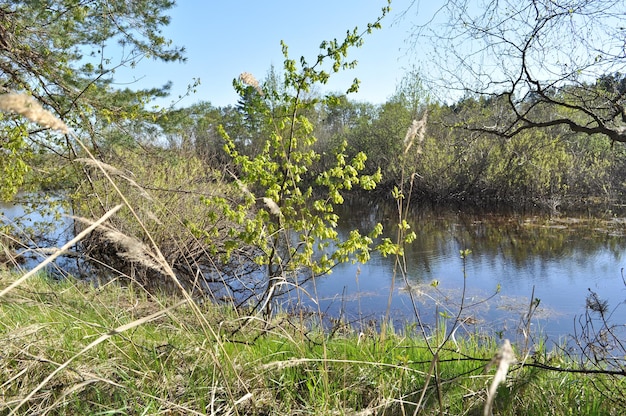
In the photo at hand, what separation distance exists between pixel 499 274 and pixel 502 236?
370 centimetres

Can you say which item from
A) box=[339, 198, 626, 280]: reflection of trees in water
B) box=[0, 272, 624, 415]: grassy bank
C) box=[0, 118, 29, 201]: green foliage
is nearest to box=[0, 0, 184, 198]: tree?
box=[0, 118, 29, 201]: green foliage

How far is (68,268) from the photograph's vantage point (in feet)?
31.4

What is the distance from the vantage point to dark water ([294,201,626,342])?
6.79 metres

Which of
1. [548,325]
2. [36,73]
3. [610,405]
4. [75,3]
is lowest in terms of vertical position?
[548,325]

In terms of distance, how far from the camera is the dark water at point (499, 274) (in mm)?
6785

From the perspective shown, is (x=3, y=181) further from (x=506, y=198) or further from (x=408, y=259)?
(x=506, y=198)

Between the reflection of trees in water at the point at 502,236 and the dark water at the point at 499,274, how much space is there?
0.07 feet

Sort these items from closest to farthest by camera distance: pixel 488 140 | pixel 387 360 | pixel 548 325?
pixel 387 360, pixel 548 325, pixel 488 140

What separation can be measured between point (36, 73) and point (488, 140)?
633 inches

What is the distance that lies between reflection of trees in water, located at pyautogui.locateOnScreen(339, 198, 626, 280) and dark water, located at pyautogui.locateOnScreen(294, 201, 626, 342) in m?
0.02

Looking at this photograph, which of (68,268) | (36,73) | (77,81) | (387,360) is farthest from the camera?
(68,268)

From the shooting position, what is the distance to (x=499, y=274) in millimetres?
9102

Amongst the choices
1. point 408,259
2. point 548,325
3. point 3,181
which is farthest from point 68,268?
point 548,325

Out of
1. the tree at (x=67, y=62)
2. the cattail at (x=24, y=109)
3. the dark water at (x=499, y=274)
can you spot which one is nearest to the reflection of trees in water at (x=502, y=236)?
the dark water at (x=499, y=274)
